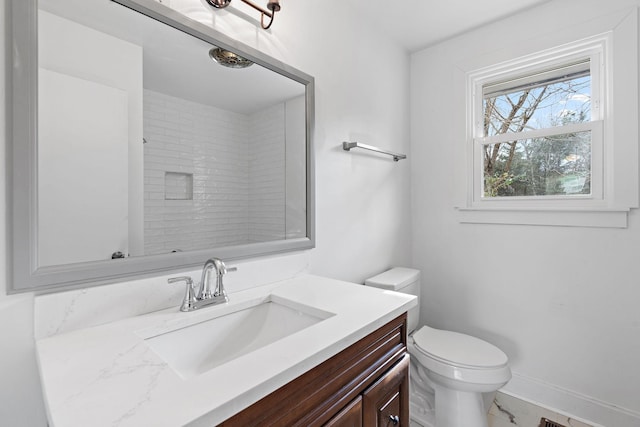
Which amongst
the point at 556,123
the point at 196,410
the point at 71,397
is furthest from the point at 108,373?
the point at 556,123

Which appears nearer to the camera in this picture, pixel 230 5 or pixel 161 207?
pixel 161 207

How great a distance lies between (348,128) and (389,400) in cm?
132

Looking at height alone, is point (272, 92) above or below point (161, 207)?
above

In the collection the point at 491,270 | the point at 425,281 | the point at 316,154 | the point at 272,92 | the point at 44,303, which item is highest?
A: the point at 272,92

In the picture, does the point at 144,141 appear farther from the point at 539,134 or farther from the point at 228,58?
the point at 539,134

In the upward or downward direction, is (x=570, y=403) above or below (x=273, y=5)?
below

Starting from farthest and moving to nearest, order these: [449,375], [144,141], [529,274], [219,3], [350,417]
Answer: [529,274] → [449,375] → [219,3] → [144,141] → [350,417]

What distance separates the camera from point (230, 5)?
45.0 inches

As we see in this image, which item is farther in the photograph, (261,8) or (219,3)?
(261,8)

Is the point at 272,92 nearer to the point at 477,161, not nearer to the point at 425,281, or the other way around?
the point at 477,161

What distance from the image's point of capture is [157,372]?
59cm

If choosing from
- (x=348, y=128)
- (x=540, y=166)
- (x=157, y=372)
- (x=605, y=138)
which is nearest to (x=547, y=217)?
(x=540, y=166)

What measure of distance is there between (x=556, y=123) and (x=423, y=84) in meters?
0.90

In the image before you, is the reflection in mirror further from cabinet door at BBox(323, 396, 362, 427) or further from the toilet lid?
the toilet lid
